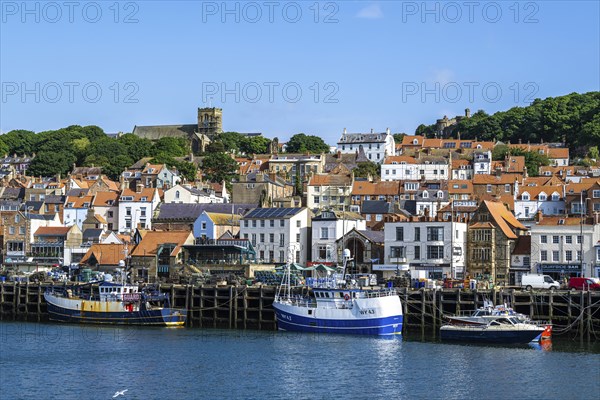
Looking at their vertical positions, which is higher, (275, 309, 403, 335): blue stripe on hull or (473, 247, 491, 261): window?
(473, 247, 491, 261): window

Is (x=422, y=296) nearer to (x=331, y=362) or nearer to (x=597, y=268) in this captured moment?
(x=331, y=362)

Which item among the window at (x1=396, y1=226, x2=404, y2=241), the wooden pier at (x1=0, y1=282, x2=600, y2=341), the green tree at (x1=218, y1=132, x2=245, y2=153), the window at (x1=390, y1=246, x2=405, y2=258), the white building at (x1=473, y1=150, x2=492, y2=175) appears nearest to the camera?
the wooden pier at (x1=0, y1=282, x2=600, y2=341)

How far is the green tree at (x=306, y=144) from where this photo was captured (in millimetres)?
177875

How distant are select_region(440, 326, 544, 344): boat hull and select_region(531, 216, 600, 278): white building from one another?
22.8 m

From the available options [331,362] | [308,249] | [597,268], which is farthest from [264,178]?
[331,362]

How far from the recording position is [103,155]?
164750 mm

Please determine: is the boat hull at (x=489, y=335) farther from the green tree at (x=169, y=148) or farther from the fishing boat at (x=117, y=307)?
the green tree at (x=169, y=148)

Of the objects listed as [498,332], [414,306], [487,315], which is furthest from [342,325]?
[498,332]

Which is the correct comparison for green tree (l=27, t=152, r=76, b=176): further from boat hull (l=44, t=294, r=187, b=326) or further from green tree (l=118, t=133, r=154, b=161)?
boat hull (l=44, t=294, r=187, b=326)

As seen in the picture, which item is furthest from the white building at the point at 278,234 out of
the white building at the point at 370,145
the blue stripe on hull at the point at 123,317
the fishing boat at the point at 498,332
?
the white building at the point at 370,145

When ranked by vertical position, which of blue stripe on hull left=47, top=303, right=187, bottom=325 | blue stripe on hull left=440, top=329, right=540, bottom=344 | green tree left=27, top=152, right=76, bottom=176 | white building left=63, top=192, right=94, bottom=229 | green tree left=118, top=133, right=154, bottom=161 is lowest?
blue stripe on hull left=440, top=329, right=540, bottom=344

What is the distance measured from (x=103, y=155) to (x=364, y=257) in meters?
83.6

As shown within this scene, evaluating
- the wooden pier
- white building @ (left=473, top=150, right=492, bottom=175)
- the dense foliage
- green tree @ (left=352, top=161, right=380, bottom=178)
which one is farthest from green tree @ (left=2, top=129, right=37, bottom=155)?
the wooden pier

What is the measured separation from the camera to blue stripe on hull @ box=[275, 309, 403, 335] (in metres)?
65.7
